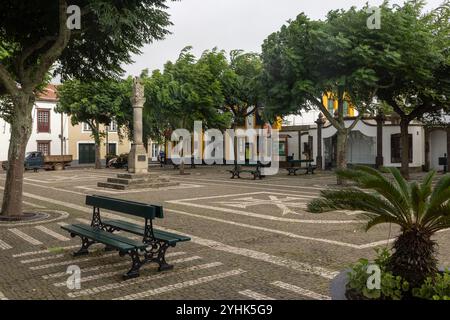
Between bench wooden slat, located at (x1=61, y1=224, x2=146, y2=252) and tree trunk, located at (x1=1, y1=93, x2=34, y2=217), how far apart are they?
4611mm

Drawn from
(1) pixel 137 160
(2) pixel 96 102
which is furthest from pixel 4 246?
(2) pixel 96 102

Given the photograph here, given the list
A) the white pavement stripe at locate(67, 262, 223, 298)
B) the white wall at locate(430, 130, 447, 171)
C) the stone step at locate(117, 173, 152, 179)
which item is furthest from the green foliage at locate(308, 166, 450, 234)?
the white wall at locate(430, 130, 447, 171)

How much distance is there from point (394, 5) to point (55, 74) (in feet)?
45.8

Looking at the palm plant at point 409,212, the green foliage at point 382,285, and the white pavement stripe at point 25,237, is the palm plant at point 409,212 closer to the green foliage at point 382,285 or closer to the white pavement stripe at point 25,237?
the green foliage at point 382,285

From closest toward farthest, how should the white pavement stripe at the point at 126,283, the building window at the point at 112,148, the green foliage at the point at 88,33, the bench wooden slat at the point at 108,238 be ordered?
the white pavement stripe at the point at 126,283 → the bench wooden slat at the point at 108,238 → the green foliage at the point at 88,33 → the building window at the point at 112,148

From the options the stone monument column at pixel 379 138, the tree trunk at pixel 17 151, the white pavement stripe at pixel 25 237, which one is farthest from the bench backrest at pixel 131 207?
the stone monument column at pixel 379 138

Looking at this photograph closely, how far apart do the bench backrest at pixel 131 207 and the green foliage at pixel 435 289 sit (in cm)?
379

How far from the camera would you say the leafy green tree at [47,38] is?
11023 mm

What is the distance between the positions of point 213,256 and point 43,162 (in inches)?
1313

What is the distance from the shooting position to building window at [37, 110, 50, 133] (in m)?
47.3

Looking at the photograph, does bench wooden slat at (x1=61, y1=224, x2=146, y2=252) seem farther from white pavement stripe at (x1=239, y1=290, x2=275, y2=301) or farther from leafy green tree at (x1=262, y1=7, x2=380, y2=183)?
leafy green tree at (x1=262, y1=7, x2=380, y2=183)

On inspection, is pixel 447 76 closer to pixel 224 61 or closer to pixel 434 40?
pixel 434 40

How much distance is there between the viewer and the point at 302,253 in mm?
7898
